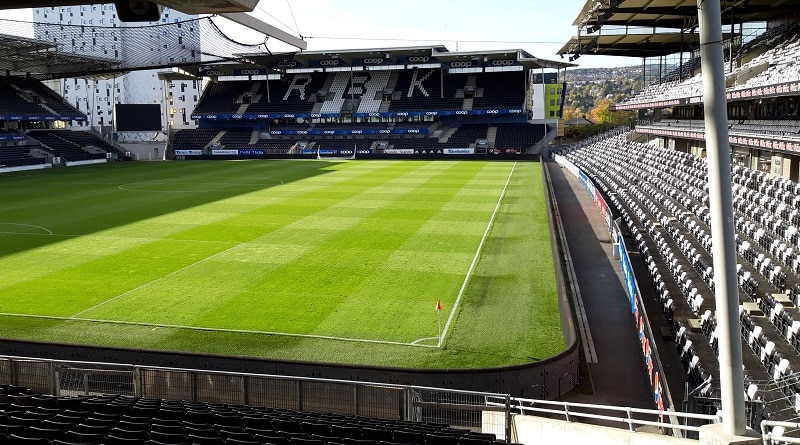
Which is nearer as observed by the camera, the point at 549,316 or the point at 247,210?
the point at 549,316

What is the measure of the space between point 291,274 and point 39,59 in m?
51.0

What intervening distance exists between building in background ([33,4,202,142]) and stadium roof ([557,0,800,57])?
88.4ft

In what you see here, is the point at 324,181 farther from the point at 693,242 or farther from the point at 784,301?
the point at 784,301

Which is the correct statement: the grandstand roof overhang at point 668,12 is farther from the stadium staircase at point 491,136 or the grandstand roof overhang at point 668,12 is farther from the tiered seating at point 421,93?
the tiered seating at point 421,93

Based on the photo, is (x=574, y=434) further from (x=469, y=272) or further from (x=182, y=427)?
(x=469, y=272)

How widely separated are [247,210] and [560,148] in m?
46.8

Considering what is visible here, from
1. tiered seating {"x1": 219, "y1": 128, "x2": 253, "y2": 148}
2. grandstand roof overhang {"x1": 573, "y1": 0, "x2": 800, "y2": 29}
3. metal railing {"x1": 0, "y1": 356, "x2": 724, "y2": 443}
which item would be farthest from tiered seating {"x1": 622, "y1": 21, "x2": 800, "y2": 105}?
tiered seating {"x1": 219, "y1": 128, "x2": 253, "y2": 148}

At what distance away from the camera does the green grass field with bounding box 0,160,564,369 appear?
15672 millimetres

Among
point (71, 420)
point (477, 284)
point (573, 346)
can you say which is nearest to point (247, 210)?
point (477, 284)

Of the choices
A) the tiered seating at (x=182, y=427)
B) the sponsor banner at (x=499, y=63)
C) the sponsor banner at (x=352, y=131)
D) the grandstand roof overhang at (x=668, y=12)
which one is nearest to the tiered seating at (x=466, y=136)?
the sponsor banner at (x=352, y=131)

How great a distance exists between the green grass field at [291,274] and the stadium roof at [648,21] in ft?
41.5

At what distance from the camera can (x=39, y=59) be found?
6009cm

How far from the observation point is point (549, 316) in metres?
17.2

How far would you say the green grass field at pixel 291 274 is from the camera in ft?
51.4
